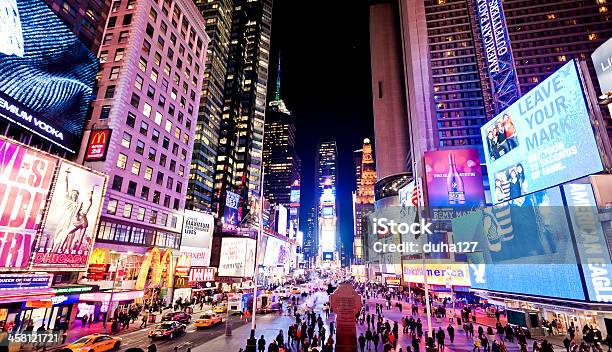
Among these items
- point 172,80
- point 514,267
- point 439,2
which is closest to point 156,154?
point 172,80

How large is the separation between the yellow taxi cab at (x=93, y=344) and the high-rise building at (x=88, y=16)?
36.4 metres

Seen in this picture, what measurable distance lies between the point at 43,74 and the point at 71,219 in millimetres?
15474

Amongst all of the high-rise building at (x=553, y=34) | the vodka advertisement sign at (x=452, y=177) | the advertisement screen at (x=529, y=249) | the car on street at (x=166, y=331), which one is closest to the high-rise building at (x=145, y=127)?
the car on street at (x=166, y=331)

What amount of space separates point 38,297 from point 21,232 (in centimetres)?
531

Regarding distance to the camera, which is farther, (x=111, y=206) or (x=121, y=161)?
(x=121, y=161)

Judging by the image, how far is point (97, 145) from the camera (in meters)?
34.8

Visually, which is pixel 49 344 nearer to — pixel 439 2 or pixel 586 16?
pixel 439 2

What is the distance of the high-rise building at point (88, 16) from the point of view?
122 feet

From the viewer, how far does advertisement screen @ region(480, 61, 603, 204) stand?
21.1m

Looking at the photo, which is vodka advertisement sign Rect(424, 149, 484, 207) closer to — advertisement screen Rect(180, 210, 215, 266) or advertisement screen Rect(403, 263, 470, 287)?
advertisement screen Rect(403, 263, 470, 287)

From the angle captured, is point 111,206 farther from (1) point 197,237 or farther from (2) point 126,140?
(1) point 197,237

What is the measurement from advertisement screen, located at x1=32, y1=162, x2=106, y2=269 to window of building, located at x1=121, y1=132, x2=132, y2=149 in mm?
9777

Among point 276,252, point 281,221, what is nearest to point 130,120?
point 276,252

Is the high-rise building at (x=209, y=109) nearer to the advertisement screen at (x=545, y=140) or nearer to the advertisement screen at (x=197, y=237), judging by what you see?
the advertisement screen at (x=197, y=237)
